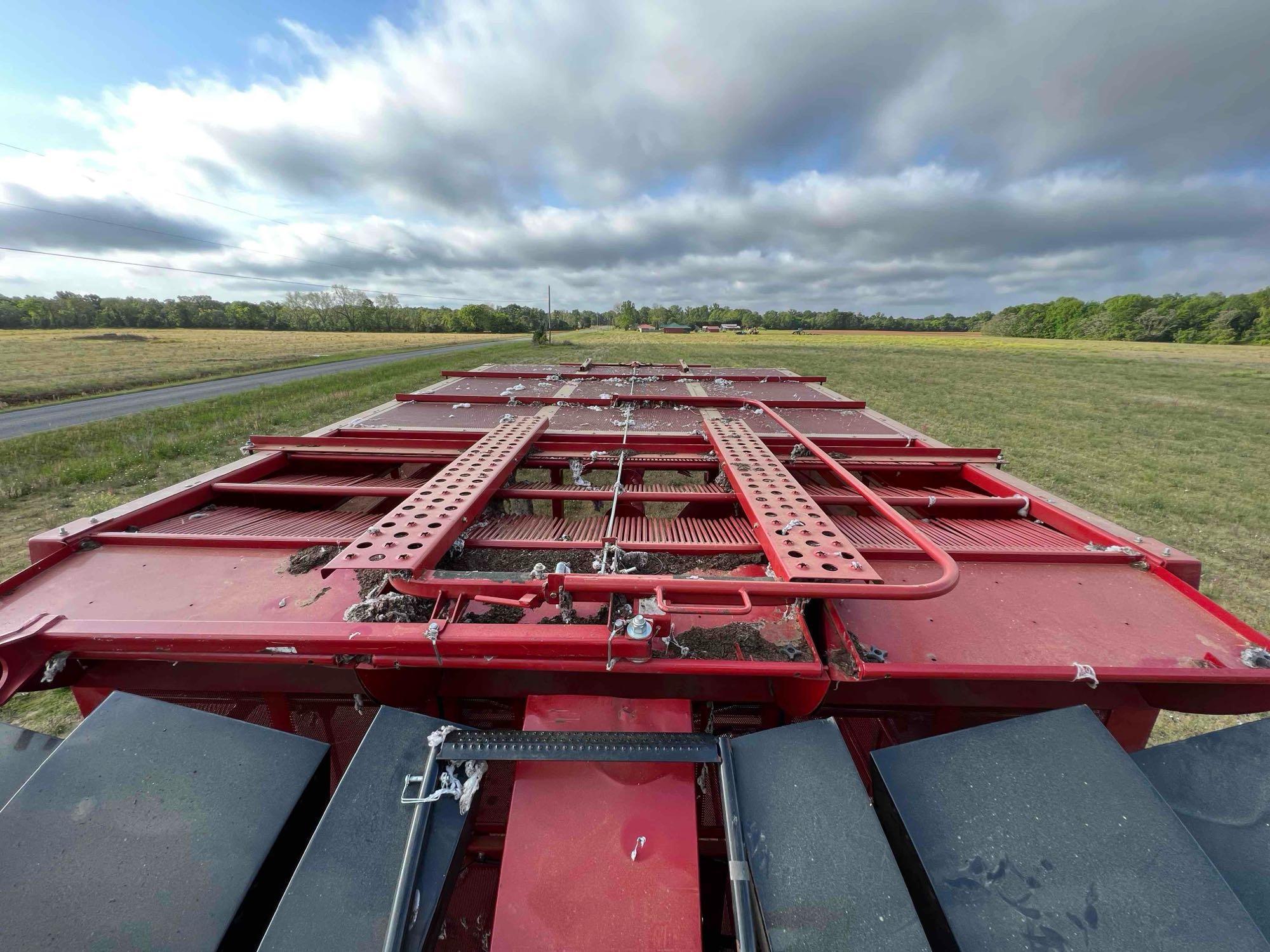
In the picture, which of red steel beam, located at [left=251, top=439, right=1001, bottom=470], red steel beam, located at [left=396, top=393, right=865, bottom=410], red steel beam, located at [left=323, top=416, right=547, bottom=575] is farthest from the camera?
red steel beam, located at [left=396, top=393, right=865, bottom=410]

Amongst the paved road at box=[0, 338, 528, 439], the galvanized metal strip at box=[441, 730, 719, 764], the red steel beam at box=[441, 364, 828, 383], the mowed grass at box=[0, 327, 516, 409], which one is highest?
the red steel beam at box=[441, 364, 828, 383]

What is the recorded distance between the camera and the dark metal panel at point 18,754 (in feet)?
5.11

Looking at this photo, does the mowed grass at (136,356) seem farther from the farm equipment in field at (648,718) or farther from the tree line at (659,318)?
the farm equipment in field at (648,718)

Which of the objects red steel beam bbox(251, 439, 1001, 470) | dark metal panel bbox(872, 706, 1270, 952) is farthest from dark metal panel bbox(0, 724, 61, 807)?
dark metal panel bbox(872, 706, 1270, 952)

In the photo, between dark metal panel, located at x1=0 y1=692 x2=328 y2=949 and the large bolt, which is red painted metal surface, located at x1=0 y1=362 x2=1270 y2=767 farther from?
dark metal panel, located at x1=0 y1=692 x2=328 y2=949

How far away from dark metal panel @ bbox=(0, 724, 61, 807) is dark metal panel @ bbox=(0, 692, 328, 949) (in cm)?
41

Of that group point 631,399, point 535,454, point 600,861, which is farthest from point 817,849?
point 631,399

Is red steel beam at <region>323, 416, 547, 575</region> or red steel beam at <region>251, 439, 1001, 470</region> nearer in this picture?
red steel beam at <region>323, 416, 547, 575</region>

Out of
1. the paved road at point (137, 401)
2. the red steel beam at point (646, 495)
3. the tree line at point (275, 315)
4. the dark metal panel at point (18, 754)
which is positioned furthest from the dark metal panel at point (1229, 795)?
the tree line at point (275, 315)

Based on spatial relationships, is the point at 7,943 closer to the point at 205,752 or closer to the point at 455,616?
the point at 205,752

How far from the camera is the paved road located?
1221cm

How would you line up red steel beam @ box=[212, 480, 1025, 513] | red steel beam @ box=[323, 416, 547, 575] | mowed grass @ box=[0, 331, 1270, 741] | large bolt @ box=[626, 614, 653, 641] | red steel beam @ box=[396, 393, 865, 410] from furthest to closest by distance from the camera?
mowed grass @ box=[0, 331, 1270, 741]
red steel beam @ box=[396, 393, 865, 410]
red steel beam @ box=[212, 480, 1025, 513]
red steel beam @ box=[323, 416, 547, 575]
large bolt @ box=[626, 614, 653, 641]

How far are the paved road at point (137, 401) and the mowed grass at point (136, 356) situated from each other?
4.16 feet

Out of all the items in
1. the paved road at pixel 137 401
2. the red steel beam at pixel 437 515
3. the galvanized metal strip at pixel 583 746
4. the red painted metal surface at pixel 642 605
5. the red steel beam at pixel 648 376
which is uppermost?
the red steel beam at pixel 648 376
